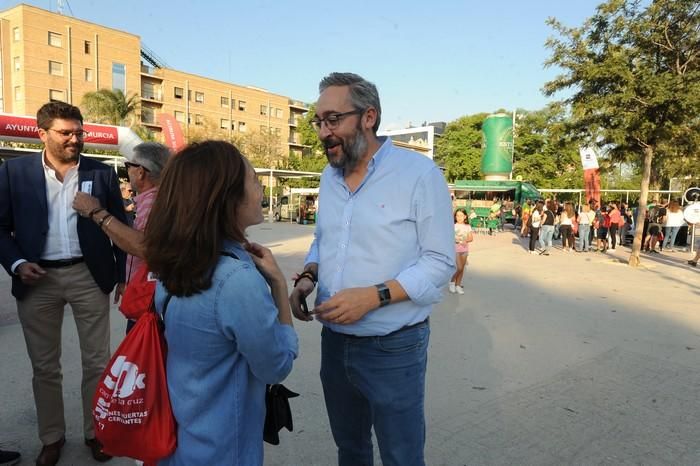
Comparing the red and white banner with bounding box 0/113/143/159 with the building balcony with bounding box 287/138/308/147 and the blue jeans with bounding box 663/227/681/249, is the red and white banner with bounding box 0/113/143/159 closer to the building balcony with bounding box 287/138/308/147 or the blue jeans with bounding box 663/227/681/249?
the blue jeans with bounding box 663/227/681/249

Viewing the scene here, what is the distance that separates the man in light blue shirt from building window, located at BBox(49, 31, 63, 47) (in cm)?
5120

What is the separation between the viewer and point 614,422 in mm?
3264

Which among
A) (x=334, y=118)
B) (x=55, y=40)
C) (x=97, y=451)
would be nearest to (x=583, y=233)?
(x=334, y=118)

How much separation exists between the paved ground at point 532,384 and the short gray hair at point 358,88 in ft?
6.95

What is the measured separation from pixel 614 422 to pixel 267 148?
4218 cm

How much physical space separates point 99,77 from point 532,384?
51869mm

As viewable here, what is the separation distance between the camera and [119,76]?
155 ft

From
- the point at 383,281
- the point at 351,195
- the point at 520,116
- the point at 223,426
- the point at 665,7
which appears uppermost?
the point at 520,116

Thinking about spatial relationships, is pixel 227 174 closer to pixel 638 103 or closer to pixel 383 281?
pixel 383 281

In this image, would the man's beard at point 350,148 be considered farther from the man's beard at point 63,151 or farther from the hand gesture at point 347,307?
the man's beard at point 63,151

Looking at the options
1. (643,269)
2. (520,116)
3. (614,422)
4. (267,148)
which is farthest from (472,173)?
(614,422)

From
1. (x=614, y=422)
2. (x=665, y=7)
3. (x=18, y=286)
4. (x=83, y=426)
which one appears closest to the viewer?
(x=18, y=286)

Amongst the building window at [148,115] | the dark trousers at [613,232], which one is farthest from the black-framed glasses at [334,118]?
the building window at [148,115]

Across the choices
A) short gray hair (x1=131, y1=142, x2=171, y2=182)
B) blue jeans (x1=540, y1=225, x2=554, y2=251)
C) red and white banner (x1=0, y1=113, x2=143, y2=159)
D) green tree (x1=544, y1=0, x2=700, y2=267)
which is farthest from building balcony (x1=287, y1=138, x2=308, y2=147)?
short gray hair (x1=131, y1=142, x2=171, y2=182)
